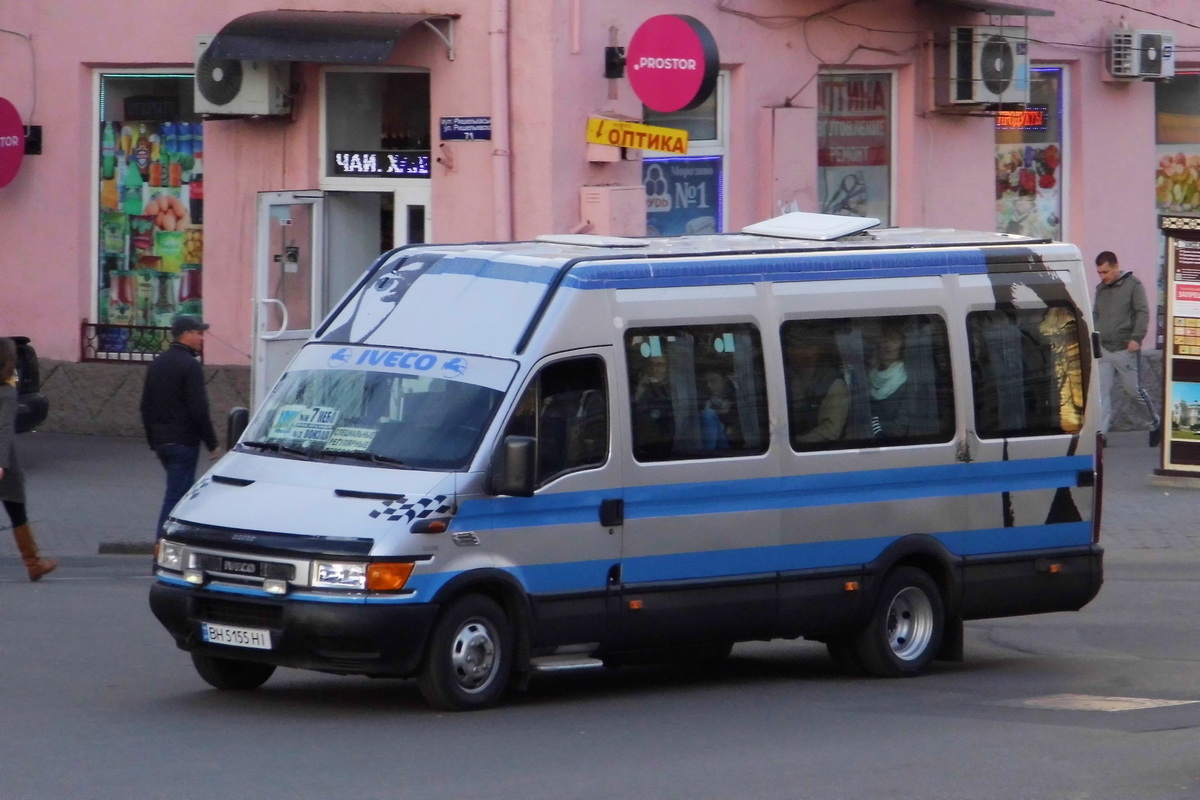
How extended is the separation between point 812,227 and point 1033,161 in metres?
11.6

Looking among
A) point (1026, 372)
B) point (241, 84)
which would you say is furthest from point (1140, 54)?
point (1026, 372)

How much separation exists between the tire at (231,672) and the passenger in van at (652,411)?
212 cm

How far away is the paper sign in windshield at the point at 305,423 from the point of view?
9758 millimetres

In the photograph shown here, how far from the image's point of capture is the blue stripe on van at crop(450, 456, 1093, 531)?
9.45 metres

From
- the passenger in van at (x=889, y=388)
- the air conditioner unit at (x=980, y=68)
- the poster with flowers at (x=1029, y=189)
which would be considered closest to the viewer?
the passenger in van at (x=889, y=388)

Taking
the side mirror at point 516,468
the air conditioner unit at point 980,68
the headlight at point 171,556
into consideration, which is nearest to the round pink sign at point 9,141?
the air conditioner unit at point 980,68

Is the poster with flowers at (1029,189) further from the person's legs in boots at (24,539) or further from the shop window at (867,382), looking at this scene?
the person's legs in boots at (24,539)

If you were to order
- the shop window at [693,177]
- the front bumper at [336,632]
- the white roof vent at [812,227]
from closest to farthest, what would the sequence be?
the front bumper at [336,632], the white roof vent at [812,227], the shop window at [693,177]

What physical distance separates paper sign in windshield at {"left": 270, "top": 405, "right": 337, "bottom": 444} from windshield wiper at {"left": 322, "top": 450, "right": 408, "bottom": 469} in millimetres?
134

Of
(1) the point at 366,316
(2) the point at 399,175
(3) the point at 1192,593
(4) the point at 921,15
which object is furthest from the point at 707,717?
(4) the point at 921,15

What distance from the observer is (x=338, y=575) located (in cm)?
897

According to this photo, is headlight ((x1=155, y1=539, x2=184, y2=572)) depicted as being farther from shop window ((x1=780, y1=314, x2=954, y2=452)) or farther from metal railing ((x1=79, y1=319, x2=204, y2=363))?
metal railing ((x1=79, y1=319, x2=204, y2=363))

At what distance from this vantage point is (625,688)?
1066cm

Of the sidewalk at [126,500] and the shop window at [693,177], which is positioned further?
Result: the shop window at [693,177]
